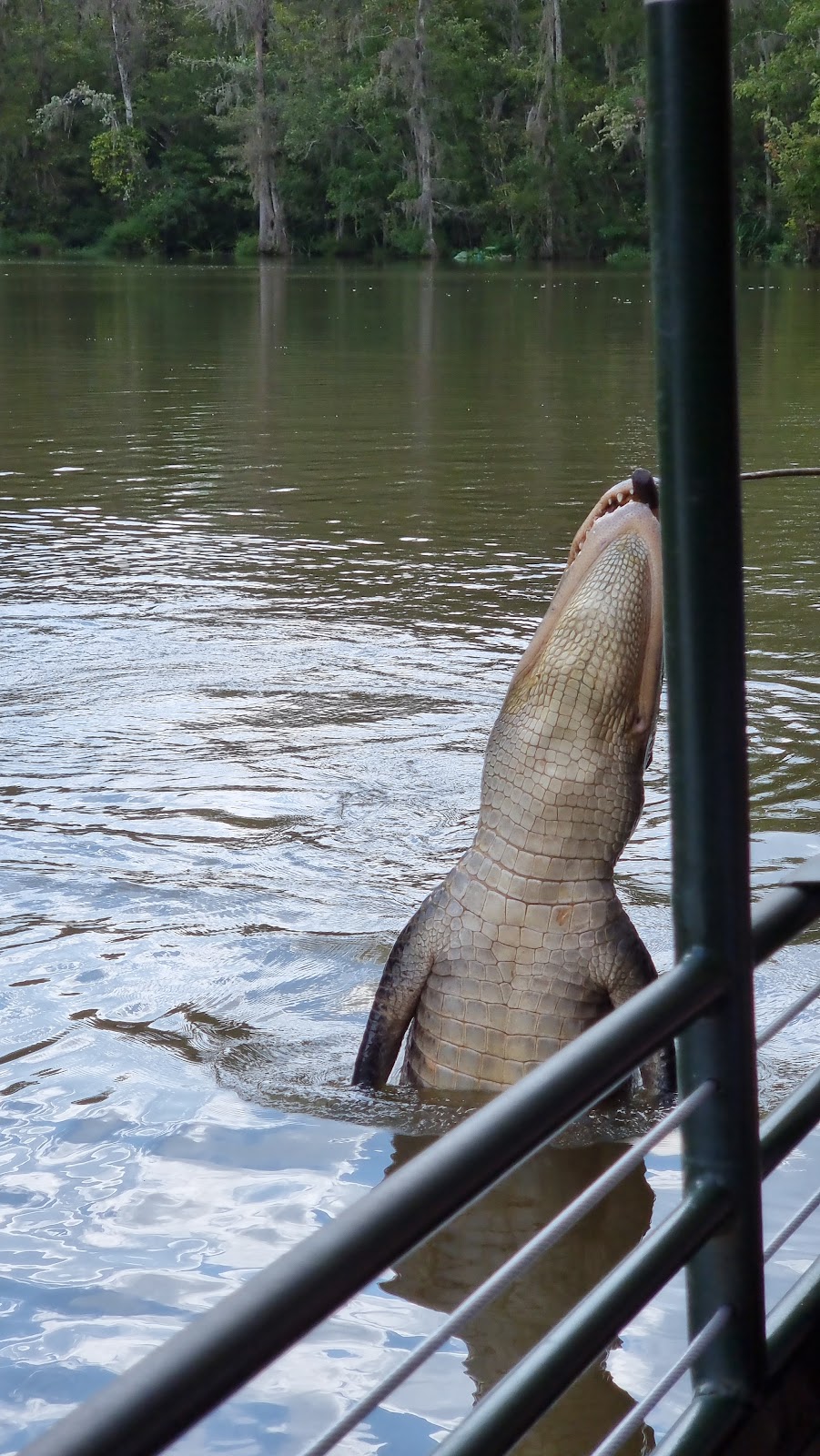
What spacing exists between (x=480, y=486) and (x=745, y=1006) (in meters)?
11.2

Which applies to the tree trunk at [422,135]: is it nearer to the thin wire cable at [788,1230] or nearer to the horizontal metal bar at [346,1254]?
the thin wire cable at [788,1230]

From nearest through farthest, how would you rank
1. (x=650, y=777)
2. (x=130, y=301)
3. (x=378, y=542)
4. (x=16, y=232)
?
(x=650, y=777) < (x=378, y=542) < (x=130, y=301) < (x=16, y=232)

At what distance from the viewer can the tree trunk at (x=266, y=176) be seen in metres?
59.2

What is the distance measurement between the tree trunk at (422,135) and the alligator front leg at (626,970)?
5710 cm

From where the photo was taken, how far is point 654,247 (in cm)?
125

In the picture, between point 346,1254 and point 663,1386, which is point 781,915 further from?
point 346,1254

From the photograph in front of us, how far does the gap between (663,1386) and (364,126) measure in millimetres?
63208

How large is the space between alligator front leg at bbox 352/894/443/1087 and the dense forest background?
49.8 m

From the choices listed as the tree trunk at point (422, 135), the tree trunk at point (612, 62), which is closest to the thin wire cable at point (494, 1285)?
the tree trunk at point (612, 62)

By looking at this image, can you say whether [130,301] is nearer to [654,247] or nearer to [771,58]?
[771,58]

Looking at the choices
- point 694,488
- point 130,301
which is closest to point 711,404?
Answer: point 694,488

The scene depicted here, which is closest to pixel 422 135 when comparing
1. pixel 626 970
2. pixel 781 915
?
pixel 626 970

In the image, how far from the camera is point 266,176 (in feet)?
197

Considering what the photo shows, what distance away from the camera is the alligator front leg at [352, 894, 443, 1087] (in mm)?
3451
